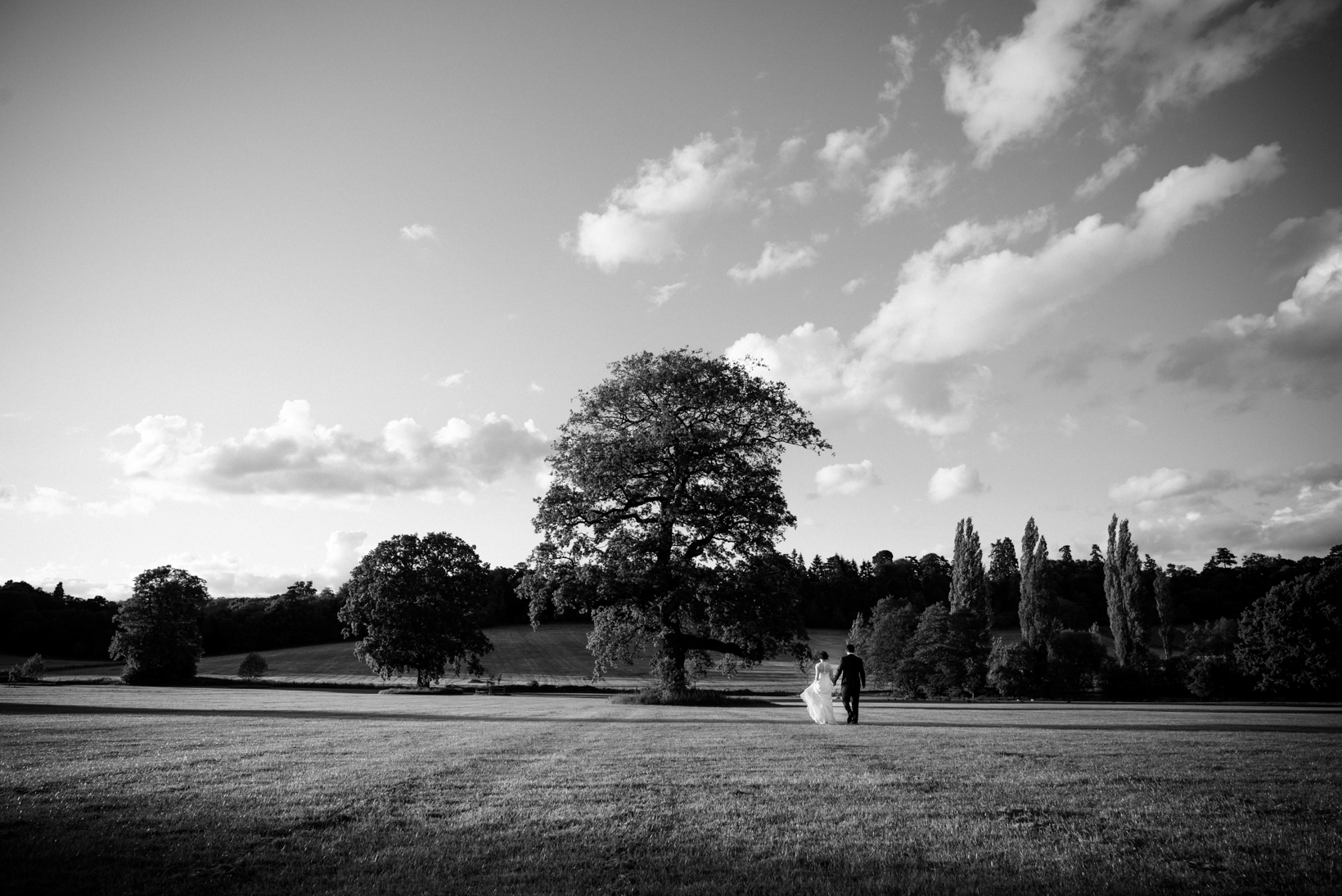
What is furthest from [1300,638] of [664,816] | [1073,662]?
[664,816]

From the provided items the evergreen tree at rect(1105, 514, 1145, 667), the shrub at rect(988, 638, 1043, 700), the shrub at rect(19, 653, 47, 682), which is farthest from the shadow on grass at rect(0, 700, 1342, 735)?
the evergreen tree at rect(1105, 514, 1145, 667)

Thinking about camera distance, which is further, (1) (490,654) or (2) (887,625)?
(1) (490,654)

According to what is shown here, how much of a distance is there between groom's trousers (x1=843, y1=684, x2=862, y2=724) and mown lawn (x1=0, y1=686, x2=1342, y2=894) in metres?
4.98

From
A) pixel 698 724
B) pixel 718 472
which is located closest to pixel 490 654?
pixel 718 472

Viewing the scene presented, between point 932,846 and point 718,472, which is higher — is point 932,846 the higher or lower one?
the lower one

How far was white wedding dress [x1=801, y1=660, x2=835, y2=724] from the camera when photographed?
20.1 m

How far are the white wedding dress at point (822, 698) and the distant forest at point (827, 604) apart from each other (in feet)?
232

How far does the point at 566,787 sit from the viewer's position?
9.56m

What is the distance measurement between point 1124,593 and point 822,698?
79.4 m

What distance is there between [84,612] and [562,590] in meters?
109

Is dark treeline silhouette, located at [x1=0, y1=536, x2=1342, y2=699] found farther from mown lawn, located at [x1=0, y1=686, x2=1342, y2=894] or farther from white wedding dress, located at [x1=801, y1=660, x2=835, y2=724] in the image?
mown lawn, located at [x1=0, y1=686, x2=1342, y2=894]

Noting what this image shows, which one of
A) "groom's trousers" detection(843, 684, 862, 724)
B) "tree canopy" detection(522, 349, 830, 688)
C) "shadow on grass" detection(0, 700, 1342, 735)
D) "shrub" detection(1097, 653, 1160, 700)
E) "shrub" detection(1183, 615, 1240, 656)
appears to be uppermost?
"tree canopy" detection(522, 349, 830, 688)

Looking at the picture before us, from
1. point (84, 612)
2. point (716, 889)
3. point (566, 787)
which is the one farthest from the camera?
point (84, 612)

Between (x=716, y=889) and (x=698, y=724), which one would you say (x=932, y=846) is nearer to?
(x=716, y=889)
